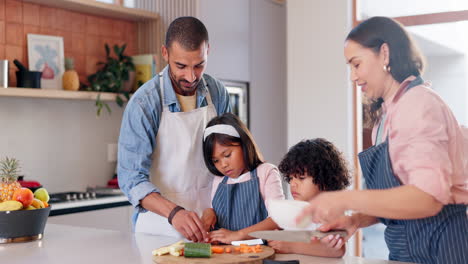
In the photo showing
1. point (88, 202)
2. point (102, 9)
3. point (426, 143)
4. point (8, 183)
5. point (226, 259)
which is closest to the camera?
point (426, 143)

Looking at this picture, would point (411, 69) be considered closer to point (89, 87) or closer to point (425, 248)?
point (425, 248)

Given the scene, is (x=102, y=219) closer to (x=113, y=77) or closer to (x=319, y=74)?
(x=113, y=77)

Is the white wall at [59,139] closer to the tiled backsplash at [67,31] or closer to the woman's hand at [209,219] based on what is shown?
the tiled backsplash at [67,31]

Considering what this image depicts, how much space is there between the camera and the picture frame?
384 cm

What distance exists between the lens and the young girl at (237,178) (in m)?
2.26

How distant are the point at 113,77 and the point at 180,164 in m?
1.87

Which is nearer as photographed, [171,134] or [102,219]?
[171,134]

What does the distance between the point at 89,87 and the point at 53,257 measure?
97.4 inches

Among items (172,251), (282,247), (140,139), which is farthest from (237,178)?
(172,251)

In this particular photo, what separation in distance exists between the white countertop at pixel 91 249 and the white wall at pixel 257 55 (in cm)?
245

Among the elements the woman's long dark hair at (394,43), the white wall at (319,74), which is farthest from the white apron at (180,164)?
the white wall at (319,74)

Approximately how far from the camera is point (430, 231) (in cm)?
156

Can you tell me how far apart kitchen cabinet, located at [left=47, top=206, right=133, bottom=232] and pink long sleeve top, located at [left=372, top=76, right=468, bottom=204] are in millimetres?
2385

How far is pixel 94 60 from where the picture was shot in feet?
14.1
